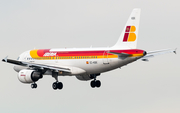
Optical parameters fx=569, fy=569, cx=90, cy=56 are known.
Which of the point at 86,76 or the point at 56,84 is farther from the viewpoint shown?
the point at 86,76

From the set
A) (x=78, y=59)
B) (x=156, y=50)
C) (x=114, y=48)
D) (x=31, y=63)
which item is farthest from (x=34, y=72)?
(x=156, y=50)

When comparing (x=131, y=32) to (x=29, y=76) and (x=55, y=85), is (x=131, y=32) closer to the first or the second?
(x=55, y=85)

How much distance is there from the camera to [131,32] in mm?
A: 75250

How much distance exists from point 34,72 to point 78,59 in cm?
634

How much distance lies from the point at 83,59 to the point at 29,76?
781 cm

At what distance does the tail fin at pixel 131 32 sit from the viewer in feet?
246

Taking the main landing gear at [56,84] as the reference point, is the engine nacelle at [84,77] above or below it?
above

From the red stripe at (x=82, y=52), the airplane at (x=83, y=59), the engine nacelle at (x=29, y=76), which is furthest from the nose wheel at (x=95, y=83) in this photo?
the engine nacelle at (x=29, y=76)

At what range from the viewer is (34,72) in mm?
78688

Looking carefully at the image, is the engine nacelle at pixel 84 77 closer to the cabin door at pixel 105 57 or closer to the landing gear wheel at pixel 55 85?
the landing gear wheel at pixel 55 85

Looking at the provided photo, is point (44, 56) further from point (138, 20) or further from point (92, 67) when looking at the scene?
point (138, 20)

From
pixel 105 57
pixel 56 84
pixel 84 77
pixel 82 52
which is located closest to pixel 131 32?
pixel 105 57

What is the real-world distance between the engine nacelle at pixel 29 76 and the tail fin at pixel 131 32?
12086mm

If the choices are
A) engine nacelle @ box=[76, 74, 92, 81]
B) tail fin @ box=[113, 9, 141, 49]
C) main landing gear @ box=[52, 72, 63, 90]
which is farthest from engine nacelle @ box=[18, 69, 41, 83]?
tail fin @ box=[113, 9, 141, 49]
